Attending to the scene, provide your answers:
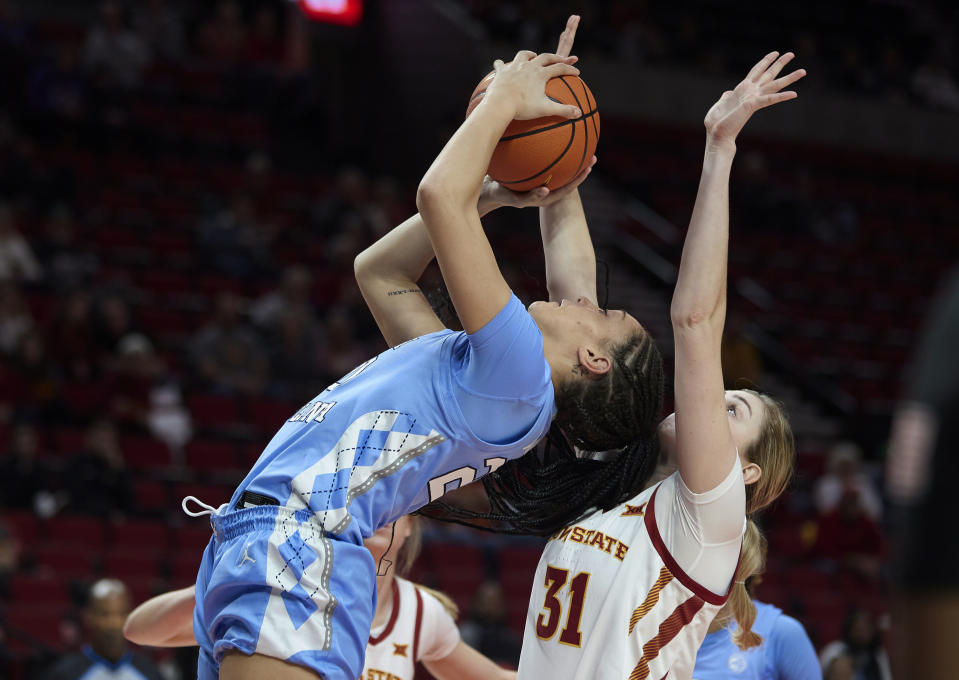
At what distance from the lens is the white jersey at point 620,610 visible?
2.37 meters

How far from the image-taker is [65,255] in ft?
30.1

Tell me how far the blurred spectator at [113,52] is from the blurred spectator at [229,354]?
14.7 ft

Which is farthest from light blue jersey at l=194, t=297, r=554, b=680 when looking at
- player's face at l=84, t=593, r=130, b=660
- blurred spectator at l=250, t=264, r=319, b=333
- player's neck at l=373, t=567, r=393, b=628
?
blurred spectator at l=250, t=264, r=319, b=333

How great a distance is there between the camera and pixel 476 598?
6.50 metres

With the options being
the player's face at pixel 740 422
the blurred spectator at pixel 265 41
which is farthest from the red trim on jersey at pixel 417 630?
the blurred spectator at pixel 265 41

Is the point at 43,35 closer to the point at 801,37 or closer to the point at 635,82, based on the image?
the point at 635,82

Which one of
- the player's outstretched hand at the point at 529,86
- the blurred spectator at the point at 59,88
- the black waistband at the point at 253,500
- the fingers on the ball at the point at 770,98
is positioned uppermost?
the fingers on the ball at the point at 770,98

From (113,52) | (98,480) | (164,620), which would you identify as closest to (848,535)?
(98,480)

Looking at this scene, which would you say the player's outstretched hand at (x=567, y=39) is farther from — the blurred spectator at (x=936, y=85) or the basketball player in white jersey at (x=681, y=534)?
the blurred spectator at (x=936, y=85)

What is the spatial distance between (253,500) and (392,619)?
1.25 m

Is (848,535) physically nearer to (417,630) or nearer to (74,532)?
(74,532)

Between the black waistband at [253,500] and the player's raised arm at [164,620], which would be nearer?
the black waistband at [253,500]

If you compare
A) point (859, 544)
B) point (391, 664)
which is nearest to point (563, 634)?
point (391, 664)

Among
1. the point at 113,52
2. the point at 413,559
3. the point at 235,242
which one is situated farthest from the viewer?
the point at 113,52
